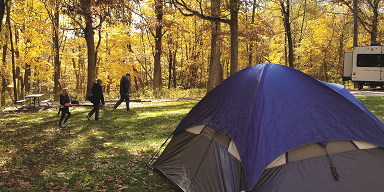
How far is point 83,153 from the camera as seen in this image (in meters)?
7.60

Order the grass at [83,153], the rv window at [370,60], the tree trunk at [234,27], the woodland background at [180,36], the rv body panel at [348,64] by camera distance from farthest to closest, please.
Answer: the rv body panel at [348,64]
the rv window at [370,60]
the woodland background at [180,36]
the tree trunk at [234,27]
the grass at [83,153]

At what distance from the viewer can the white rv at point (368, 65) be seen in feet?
68.8

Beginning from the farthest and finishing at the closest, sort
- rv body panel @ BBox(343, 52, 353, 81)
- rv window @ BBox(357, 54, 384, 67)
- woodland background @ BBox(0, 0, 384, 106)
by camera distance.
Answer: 1. rv body panel @ BBox(343, 52, 353, 81)
2. rv window @ BBox(357, 54, 384, 67)
3. woodland background @ BBox(0, 0, 384, 106)

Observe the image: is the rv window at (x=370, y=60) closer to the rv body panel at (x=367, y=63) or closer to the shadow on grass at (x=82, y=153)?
the rv body panel at (x=367, y=63)

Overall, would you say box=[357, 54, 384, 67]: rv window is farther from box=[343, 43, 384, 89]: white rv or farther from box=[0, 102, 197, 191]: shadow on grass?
box=[0, 102, 197, 191]: shadow on grass

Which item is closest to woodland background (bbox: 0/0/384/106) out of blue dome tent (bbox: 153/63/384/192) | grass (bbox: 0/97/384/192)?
grass (bbox: 0/97/384/192)

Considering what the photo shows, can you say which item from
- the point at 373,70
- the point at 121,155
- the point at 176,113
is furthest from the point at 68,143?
the point at 373,70

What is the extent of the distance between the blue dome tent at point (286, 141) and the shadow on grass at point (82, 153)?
1.15m

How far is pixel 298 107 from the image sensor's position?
4.78 m

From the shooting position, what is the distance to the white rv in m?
21.0

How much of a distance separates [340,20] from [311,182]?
106 ft

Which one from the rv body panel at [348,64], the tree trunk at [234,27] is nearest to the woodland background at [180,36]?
the tree trunk at [234,27]

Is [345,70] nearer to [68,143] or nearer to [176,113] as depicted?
[176,113]

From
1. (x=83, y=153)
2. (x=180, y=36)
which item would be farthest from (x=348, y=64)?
(x=83, y=153)
